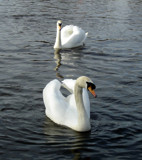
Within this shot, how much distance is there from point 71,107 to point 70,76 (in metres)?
3.71

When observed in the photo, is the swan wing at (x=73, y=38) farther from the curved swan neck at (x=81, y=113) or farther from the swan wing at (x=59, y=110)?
the curved swan neck at (x=81, y=113)

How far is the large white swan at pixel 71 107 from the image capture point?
8.37m

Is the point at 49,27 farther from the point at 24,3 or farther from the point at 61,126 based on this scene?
the point at 61,126

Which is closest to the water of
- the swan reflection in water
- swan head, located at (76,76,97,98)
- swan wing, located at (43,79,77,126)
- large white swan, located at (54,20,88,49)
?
the swan reflection in water

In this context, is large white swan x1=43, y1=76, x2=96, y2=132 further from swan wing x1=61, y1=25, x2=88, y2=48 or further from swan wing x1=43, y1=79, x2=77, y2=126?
swan wing x1=61, y1=25, x2=88, y2=48

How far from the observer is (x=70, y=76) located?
1269cm

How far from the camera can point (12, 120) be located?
9000mm

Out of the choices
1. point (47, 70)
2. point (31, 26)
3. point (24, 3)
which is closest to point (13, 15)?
point (31, 26)

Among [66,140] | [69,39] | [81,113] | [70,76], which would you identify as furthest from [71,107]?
[69,39]

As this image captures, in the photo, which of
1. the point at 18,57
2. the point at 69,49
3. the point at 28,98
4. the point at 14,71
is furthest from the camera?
the point at 69,49

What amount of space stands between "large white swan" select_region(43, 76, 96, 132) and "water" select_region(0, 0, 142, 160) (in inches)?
7.5

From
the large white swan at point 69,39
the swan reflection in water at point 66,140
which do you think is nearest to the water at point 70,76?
the swan reflection in water at point 66,140

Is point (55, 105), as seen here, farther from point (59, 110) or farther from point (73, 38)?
point (73, 38)

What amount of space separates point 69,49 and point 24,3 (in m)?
11.7
